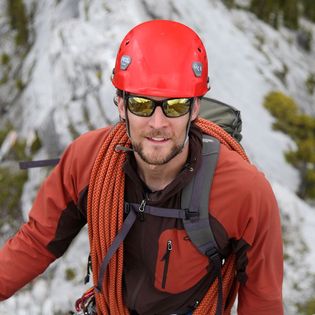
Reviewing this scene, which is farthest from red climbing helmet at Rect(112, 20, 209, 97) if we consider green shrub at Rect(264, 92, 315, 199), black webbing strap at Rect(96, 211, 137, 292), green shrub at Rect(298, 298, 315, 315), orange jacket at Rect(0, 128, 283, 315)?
green shrub at Rect(264, 92, 315, 199)

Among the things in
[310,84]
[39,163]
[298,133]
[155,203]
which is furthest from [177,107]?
[310,84]

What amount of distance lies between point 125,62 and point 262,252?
143 centimetres

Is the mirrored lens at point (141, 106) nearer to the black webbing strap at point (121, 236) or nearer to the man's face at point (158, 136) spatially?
the man's face at point (158, 136)

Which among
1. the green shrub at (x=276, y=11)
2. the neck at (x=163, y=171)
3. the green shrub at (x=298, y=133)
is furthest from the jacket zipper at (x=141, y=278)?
the green shrub at (x=276, y=11)

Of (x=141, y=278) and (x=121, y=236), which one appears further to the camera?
(x=141, y=278)

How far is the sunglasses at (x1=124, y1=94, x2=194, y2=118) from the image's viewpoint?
2.58 meters

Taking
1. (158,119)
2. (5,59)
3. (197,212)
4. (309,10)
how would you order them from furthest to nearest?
(309,10) < (5,59) < (197,212) < (158,119)

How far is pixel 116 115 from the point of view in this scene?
833cm

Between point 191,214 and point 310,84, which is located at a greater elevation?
point 191,214

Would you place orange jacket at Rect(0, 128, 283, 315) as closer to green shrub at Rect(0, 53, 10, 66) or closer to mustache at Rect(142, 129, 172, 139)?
mustache at Rect(142, 129, 172, 139)

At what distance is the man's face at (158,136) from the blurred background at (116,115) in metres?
3.98

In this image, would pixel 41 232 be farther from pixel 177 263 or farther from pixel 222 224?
pixel 222 224

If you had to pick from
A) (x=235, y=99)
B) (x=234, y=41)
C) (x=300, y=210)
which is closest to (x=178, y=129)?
(x=300, y=210)

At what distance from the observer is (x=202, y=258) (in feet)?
9.48
